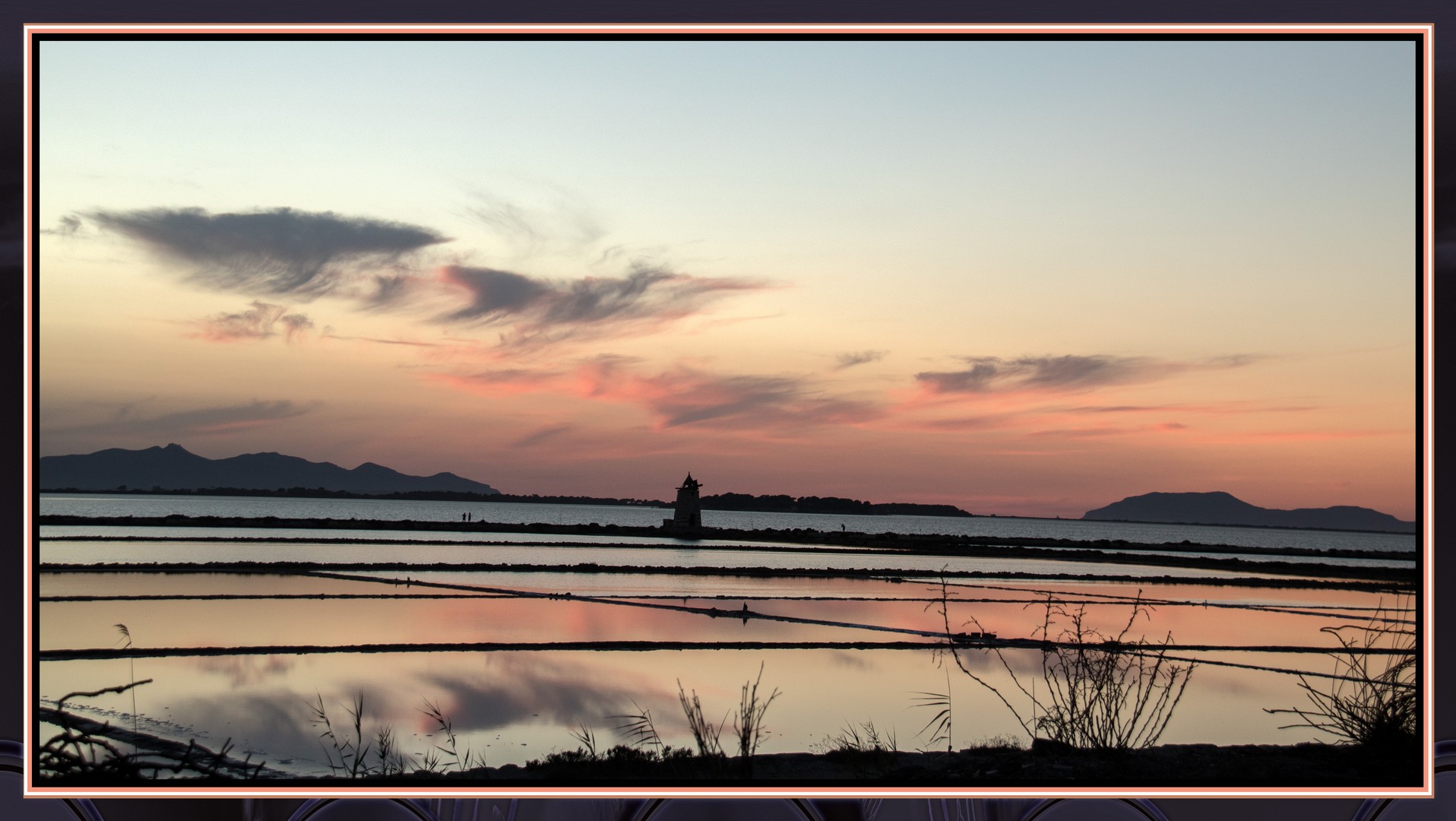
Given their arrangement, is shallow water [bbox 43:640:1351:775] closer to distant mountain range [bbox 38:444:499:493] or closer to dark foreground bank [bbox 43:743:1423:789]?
dark foreground bank [bbox 43:743:1423:789]

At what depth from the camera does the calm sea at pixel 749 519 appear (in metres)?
3.02

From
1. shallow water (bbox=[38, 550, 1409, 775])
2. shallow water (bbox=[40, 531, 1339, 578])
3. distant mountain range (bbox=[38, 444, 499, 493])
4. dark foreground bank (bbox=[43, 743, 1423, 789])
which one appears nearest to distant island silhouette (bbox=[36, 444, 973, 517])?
distant mountain range (bbox=[38, 444, 499, 493])

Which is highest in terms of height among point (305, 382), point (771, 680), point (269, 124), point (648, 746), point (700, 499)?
point (269, 124)

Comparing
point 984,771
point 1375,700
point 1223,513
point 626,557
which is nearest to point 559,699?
point 984,771

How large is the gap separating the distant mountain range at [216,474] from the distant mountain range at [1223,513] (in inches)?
107

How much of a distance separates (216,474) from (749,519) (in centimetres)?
433

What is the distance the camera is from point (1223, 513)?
3.29 meters

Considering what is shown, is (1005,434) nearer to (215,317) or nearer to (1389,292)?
(1389,292)

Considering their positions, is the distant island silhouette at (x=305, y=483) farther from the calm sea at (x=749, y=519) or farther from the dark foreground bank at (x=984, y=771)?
the dark foreground bank at (x=984, y=771)

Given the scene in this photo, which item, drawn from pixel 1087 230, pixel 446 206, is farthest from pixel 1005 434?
pixel 446 206

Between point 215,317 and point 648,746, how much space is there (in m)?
1.88

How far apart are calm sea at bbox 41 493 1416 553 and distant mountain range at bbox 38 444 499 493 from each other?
0.24ft

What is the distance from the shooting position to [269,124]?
7.86ft

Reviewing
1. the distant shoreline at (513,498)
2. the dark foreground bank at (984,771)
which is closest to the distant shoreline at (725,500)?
the distant shoreline at (513,498)
